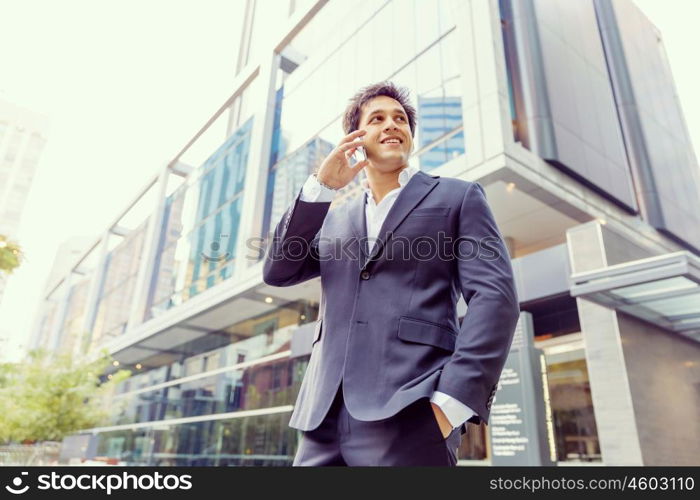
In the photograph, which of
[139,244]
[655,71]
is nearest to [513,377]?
[655,71]

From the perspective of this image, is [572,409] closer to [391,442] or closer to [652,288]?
[652,288]

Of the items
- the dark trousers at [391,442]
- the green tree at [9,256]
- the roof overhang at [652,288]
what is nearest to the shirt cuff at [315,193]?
the dark trousers at [391,442]

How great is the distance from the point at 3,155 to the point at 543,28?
55820 millimetres

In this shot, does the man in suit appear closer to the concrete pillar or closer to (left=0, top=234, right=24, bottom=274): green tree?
(left=0, top=234, right=24, bottom=274): green tree

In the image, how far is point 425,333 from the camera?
58.9 inches

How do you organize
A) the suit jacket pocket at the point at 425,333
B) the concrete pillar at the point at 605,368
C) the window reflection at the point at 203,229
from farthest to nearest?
the window reflection at the point at 203,229
the concrete pillar at the point at 605,368
the suit jacket pocket at the point at 425,333

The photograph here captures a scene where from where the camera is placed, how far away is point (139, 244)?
33.1 meters

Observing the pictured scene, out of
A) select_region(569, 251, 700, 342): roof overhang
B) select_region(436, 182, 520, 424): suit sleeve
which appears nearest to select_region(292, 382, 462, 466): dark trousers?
select_region(436, 182, 520, 424): suit sleeve

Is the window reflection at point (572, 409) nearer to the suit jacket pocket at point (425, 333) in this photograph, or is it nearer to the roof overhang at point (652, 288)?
the roof overhang at point (652, 288)

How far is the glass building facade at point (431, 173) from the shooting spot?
34.2 ft

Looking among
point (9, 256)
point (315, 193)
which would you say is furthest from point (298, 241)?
point (9, 256)

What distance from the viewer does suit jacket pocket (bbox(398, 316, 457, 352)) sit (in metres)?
1.49

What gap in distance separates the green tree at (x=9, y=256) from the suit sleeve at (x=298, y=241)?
7.58 meters
